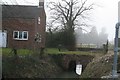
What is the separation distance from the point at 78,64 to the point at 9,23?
36.7ft

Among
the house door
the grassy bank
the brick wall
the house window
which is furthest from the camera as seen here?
the house window

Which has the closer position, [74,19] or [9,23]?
[9,23]

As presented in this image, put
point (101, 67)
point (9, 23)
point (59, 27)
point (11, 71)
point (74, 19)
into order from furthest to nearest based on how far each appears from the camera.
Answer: point (74, 19) < point (59, 27) < point (9, 23) < point (11, 71) < point (101, 67)

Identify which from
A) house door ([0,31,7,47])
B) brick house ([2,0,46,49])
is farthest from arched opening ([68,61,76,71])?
house door ([0,31,7,47])

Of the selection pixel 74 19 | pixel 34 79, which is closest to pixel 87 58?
pixel 34 79

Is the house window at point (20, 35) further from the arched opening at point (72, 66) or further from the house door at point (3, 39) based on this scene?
the arched opening at point (72, 66)

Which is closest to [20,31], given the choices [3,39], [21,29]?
[21,29]

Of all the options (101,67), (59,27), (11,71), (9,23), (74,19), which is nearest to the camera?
(101,67)

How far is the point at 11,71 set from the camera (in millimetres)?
24344

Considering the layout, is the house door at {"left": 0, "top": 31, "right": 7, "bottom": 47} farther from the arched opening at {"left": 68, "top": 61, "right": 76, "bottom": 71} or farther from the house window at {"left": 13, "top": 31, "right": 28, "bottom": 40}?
the arched opening at {"left": 68, "top": 61, "right": 76, "bottom": 71}

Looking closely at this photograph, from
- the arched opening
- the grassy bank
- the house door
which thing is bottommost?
the arched opening

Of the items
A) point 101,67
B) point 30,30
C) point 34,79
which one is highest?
point 30,30

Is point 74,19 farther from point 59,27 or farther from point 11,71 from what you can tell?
point 11,71

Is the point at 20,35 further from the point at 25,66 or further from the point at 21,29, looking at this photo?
the point at 25,66
